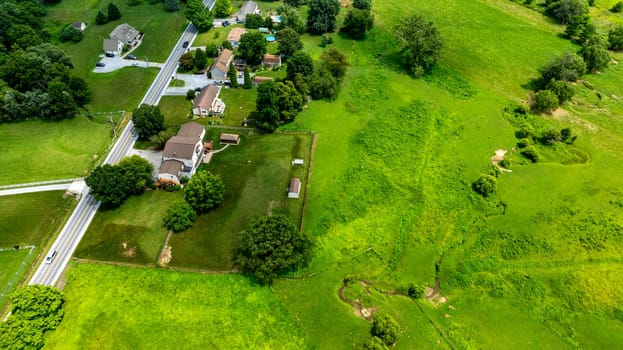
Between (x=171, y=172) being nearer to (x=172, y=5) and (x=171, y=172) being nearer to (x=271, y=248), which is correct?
(x=271, y=248)

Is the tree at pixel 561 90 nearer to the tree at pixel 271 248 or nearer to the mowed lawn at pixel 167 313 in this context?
the tree at pixel 271 248

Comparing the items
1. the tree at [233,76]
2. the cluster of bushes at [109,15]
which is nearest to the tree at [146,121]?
the tree at [233,76]

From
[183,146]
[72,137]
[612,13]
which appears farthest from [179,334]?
[612,13]

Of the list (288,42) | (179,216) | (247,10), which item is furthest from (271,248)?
(247,10)

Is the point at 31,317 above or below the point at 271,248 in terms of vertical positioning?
below

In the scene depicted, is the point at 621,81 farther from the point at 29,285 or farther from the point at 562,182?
the point at 29,285
